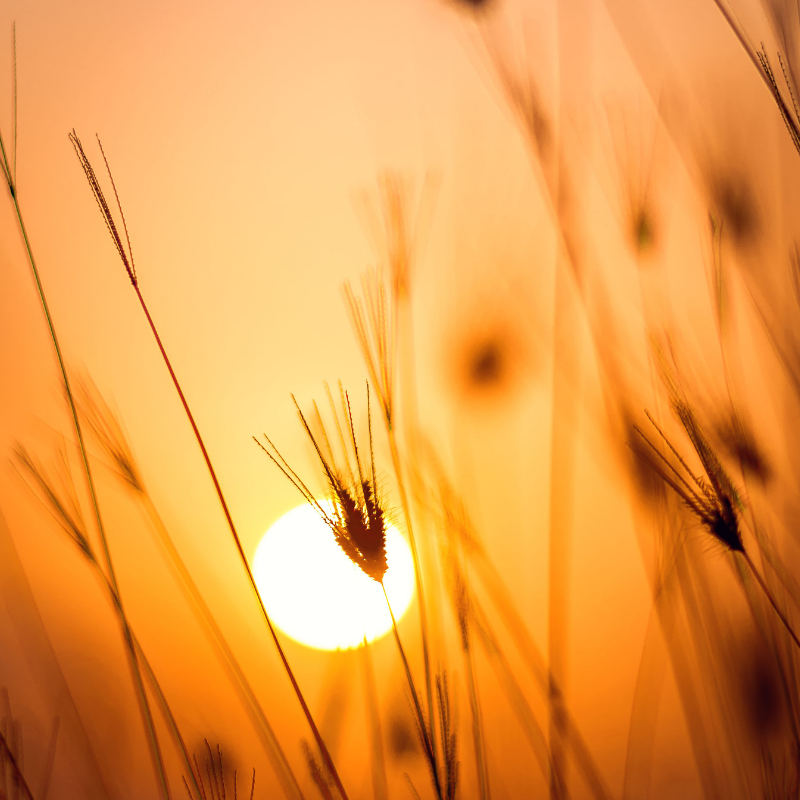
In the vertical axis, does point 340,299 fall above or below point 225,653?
above

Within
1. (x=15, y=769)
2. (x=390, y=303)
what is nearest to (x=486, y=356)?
(x=390, y=303)

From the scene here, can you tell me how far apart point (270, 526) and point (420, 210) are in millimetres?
414

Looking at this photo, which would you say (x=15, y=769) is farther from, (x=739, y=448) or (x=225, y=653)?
(x=739, y=448)

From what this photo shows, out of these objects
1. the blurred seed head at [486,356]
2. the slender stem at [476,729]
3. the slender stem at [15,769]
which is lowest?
the slender stem at [476,729]

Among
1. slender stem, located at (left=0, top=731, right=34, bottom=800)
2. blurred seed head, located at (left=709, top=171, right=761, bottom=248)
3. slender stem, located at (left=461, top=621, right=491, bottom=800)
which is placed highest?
blurred seed head, located at (left=709, top=171, right=761, bottom=248)

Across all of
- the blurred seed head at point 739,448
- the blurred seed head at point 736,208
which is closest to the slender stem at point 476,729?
the blurred seed head at point 739,448

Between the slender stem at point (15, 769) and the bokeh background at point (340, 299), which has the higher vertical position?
the bokeh background at point (340, 299)

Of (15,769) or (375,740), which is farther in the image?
(375,740)

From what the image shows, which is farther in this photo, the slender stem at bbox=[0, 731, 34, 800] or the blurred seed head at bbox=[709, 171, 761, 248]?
the blurred seed head at bbox=[709, 171, 761, 248]

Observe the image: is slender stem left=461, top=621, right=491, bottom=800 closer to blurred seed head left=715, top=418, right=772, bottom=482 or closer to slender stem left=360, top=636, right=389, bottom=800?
slender stem left=360, top=636, right=389, bottom=800

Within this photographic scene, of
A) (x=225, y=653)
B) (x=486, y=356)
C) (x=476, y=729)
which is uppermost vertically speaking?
(x=486, y=356)

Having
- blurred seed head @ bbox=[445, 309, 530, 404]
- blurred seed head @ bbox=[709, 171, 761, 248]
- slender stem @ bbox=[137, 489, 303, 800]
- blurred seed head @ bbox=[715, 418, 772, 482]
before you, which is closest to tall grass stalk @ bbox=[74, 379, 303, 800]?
slender stem @ bbox=[137, 489, 303, 800]

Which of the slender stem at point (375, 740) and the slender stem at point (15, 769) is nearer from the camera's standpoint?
the slender stem at point (15, 769)

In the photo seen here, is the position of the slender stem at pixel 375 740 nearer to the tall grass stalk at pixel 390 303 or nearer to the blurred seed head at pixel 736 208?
the tall grass stalk at pixel 390 303
